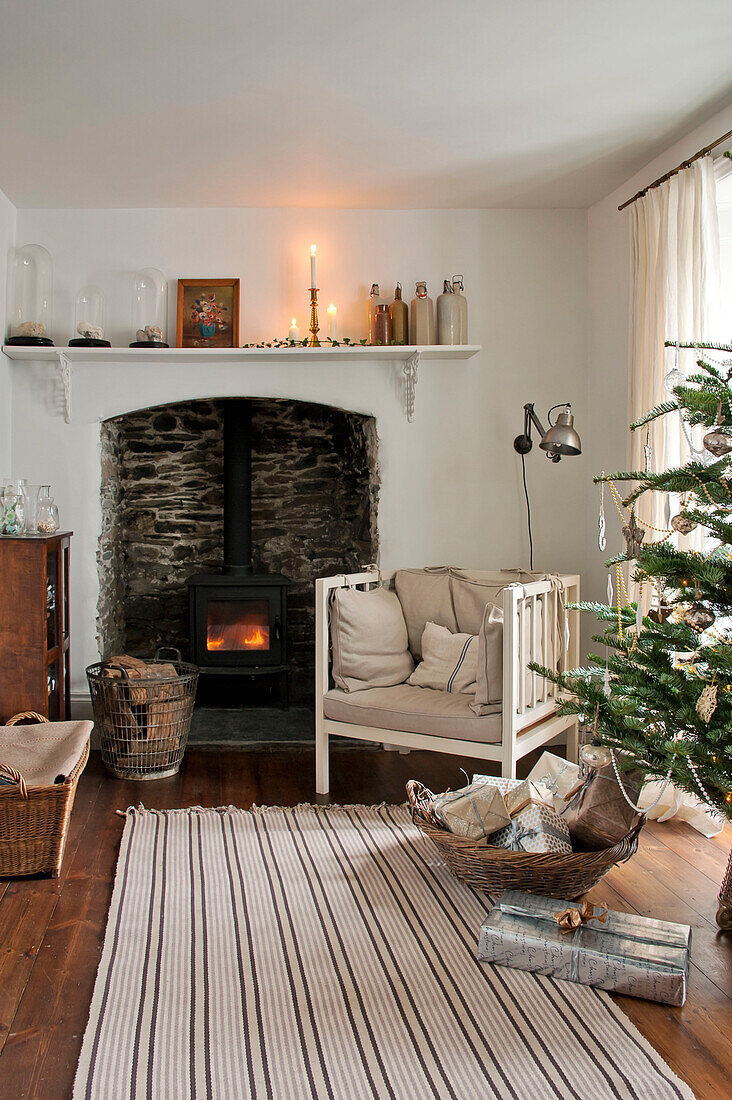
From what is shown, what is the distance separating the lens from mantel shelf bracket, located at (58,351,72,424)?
3.96m

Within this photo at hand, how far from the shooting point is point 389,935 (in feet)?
7.30

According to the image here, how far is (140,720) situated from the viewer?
3482mm

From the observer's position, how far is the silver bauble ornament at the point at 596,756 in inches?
89.0

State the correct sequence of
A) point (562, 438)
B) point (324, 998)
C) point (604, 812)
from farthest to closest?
point (562, 438) → point (604, 812) → point (324, 998)

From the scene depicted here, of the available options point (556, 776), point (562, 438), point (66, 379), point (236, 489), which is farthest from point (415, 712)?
point (66, 379)

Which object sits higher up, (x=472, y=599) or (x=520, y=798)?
(x=472, y=599)

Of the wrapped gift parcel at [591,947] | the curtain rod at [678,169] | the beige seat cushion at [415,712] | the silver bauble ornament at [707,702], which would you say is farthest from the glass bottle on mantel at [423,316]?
the wrapped gift parcel at [591,947]

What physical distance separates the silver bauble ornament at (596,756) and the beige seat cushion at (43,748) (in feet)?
5.09

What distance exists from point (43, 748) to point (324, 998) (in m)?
1.44

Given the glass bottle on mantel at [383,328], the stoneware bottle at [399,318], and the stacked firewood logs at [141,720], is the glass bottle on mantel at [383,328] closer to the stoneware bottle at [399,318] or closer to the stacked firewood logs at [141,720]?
the stoneware bottle at [399,318]

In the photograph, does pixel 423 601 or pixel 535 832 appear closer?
pixel 535 832

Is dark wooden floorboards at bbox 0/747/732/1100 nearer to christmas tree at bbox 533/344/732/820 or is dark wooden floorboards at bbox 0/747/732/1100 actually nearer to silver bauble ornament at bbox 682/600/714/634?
christmas tree at bbox 533/344/732/820

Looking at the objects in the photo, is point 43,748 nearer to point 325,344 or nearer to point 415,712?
point 415,712

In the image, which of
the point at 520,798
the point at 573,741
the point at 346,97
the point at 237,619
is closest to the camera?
the point at 520,798
